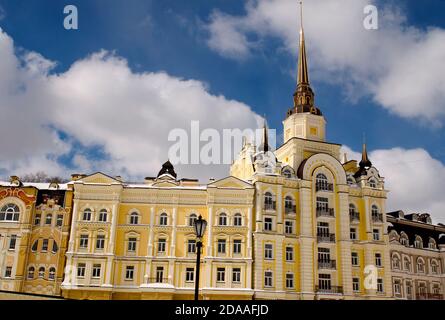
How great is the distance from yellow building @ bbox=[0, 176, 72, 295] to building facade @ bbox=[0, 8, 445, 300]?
0.09 metres

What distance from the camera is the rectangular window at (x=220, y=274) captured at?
45469mm

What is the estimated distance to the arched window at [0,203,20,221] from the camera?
46.8 m

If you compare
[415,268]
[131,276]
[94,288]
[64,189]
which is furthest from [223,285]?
[415,268]

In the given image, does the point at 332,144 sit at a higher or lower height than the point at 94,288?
higher

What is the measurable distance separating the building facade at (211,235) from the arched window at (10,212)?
10 cm

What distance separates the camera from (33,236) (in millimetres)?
46562

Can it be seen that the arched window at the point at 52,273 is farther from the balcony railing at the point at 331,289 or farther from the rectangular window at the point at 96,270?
the balcony railing at the point at 331,289

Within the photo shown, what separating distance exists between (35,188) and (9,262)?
7.11 m

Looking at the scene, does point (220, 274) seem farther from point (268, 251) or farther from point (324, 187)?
point (324, 187)

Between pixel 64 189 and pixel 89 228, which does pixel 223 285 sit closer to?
pixel 89 228

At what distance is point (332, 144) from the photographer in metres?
53.4

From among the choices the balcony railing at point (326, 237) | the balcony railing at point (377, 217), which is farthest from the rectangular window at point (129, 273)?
the balcony railing at point (377, 217)

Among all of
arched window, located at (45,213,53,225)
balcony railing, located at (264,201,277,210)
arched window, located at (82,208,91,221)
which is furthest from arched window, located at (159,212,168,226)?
arched window, located at (45,213,53,225)

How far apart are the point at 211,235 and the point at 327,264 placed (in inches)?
463
